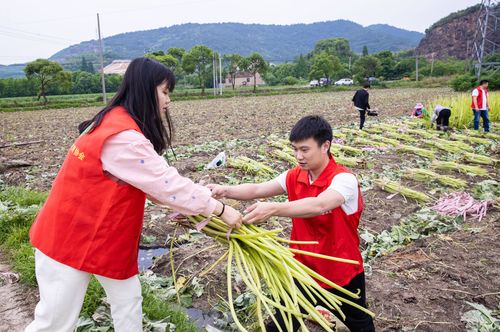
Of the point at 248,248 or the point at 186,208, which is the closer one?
the point at 186,208

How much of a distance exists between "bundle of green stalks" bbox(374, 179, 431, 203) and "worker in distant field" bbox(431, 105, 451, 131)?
6.51 m

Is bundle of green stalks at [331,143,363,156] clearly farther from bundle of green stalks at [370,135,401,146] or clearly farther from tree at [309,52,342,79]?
tree at [309,52,342,79]

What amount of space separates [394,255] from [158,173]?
3147 mm

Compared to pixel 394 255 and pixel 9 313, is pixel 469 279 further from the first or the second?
pixel 9 313

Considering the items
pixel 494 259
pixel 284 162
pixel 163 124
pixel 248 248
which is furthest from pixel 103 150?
pixel 284 162

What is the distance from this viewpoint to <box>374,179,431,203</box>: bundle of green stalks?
5.77 meters

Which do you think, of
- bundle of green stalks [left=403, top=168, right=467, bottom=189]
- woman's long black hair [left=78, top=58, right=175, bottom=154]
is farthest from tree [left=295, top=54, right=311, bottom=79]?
woman's long black hair [left=78, top=58, right=175, bottom=154]

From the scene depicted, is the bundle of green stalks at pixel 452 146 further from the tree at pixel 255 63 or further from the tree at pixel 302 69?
the tree at pixel 302 69

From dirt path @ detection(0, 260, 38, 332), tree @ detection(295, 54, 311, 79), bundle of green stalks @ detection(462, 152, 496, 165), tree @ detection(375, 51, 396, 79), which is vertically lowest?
dirt path @ detection(0, 260, 38, 332)

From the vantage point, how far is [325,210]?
2.05 m

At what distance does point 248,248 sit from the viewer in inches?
85.8

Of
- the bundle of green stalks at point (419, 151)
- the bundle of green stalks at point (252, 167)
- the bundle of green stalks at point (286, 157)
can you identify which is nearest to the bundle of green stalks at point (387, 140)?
the bundle of green stalks at point (419, 151)

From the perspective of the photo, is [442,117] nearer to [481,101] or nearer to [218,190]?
[481,101]

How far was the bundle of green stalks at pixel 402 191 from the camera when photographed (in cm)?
577
